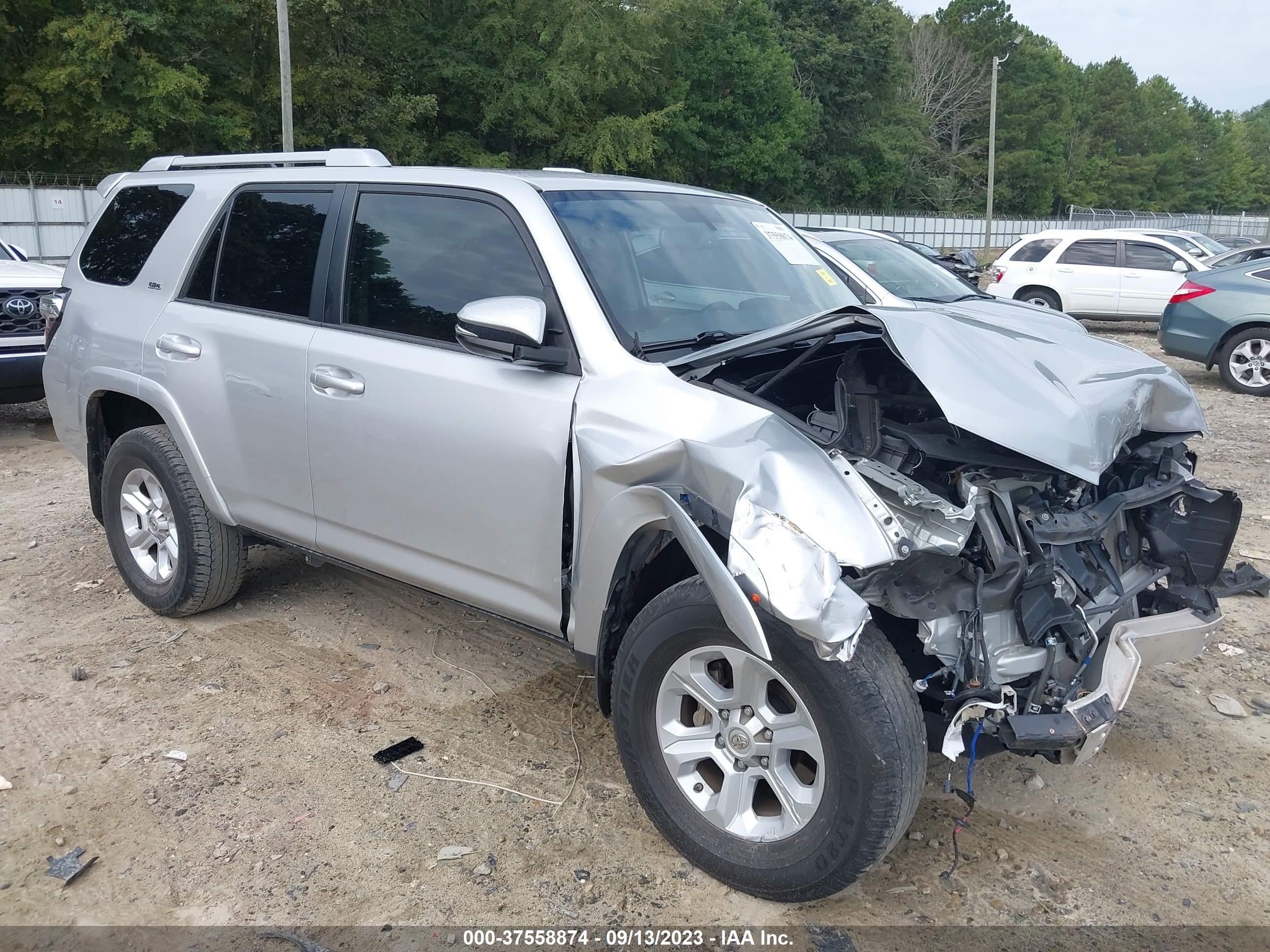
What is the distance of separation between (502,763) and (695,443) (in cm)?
151

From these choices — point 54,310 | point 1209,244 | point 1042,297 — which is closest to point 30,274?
point 54,310

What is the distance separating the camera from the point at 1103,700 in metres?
2.71

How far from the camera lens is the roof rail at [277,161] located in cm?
404

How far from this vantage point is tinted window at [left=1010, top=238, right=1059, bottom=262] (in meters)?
16.4

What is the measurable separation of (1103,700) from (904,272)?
23.5 ft

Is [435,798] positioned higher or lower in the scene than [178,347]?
lower

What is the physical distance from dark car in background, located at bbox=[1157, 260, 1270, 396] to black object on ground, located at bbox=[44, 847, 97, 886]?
11.7m

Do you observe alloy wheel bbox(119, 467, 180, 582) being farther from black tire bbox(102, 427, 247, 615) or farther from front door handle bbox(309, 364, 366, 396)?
front door handle bbox(309, 364, 366, 396)

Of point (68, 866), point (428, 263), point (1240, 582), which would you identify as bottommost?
point (68, 866)

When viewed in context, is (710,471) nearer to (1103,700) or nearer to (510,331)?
(510,331)

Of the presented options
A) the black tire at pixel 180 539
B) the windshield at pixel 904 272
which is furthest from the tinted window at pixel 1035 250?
the black tire at pixel 180 539

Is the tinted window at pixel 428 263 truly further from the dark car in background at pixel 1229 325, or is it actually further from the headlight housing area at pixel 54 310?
the dark car in background at pixel 1229 325

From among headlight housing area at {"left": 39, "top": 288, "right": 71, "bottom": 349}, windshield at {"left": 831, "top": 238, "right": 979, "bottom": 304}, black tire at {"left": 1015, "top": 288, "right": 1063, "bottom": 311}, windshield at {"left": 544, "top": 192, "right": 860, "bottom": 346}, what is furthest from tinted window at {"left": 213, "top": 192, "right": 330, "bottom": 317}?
black tire at {"left": 1015, "top": 288, "right": 1063, "bottom": 311}

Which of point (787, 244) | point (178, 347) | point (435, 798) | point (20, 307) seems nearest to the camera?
point (435, 798)
